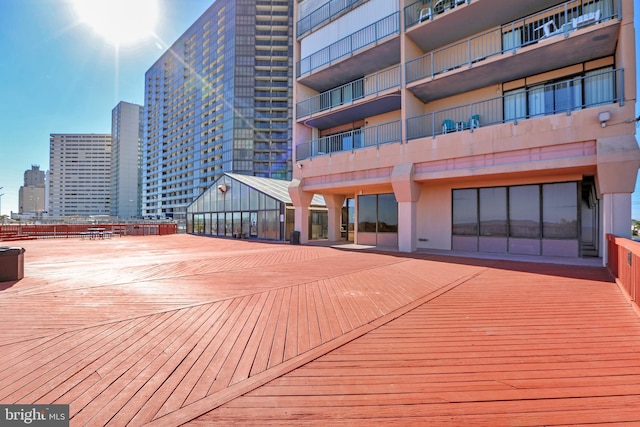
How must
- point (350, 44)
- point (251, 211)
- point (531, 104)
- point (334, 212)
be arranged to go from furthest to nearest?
point (251, 211) → point (334, 212) → point (350, 44) → point (531, 104)

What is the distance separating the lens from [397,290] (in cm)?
656

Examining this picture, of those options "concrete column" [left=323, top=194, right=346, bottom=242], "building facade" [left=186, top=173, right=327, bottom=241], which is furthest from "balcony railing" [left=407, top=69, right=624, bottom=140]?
"building facade" [left=186, top=173, right=327, bottom=241]

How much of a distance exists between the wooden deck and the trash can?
3.31 feet

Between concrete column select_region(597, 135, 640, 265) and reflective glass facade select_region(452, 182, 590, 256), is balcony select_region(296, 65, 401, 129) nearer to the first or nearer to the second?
reflective glass facade select_region(452, 182, 590, 256)

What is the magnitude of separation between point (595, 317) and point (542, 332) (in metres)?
1.41

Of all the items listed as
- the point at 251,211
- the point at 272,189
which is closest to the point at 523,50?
the point at 272,189

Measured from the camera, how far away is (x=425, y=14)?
543 inches

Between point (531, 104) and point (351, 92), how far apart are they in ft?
29.9

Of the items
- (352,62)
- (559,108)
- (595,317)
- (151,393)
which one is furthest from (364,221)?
(151,393)

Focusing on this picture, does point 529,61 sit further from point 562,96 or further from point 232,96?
point 232,96

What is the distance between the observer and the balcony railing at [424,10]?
43.5 feet

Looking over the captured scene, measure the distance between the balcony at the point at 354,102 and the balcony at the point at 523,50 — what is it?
1482 millimetres

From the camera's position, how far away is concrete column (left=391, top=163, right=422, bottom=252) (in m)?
13.4

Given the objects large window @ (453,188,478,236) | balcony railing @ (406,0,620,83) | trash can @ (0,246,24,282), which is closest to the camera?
trash can @ (0,246,24,282)
